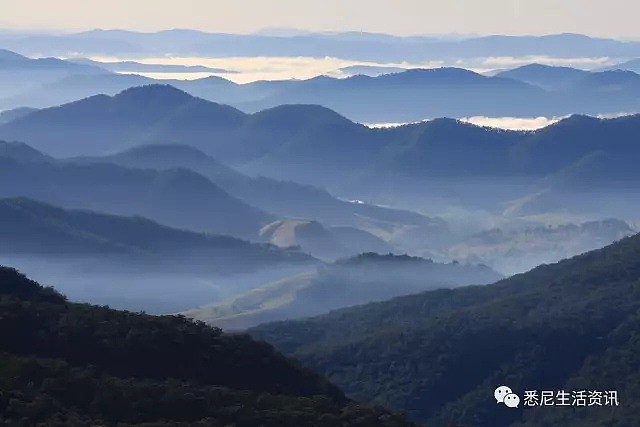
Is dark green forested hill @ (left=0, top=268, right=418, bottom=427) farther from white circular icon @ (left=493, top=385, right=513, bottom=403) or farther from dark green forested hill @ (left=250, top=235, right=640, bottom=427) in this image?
dark green forested hill @ (left=250, top=235, right=640, bottom=427)

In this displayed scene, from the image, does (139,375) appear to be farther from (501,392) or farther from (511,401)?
(501,392)

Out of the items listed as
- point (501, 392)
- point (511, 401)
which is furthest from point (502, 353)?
point (511, 401)

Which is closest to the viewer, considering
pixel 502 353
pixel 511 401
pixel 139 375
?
pixel 139 375

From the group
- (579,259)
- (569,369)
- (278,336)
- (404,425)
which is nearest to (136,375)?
(404,425)

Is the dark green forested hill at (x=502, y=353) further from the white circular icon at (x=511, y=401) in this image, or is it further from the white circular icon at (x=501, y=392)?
the white circular icon at (x=501, y=392)

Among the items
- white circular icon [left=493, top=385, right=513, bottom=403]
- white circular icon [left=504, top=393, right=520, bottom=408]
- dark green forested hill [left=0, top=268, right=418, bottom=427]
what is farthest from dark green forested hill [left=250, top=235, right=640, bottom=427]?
dark green forested hill [left=0, top=268, right=418, bottom=427]

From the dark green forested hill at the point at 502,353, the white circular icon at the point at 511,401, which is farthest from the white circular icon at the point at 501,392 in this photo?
the dark green forested hill at the point at 502,353
